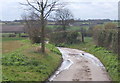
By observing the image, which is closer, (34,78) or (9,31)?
(34,78)

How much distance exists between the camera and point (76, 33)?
2152 inches

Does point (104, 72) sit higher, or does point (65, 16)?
point (65, 16)

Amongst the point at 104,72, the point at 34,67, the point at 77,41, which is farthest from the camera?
the point at 77,41

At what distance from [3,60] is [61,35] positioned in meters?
35.0

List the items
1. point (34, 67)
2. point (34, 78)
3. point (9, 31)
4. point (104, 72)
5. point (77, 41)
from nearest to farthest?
point (34, 78) < point (34, 67) < point (104, 72) < point (77, 41) < point (9, 31)

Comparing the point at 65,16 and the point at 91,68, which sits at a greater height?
the point at 65,16

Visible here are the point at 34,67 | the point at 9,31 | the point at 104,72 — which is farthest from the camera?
the point at 9,31

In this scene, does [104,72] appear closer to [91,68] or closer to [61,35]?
[91,68]

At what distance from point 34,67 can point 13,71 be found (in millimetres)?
2749

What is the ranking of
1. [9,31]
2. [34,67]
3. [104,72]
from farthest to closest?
1. [9,31]
2. [104,72]
3. [34,67]

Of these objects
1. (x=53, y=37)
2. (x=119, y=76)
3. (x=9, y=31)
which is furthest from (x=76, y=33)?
(x=119, y=76)

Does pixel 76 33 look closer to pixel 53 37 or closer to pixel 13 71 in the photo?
pixel 53 37

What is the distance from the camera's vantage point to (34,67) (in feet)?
68.8

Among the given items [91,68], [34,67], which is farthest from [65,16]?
[34,67]
